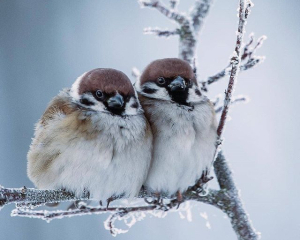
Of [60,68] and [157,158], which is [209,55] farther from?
[157,158]

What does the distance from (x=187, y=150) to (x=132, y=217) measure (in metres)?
0.40

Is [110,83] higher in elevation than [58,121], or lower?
higher

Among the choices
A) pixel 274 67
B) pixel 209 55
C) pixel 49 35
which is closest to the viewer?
pixel 209 55

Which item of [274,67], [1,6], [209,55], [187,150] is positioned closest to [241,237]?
[187,150]

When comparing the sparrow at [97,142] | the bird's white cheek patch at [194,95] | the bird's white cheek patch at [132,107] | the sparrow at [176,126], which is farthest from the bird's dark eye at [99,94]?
the bird's white cheek patch at [194,95]

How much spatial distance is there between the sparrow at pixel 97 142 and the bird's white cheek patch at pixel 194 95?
0.81 ft

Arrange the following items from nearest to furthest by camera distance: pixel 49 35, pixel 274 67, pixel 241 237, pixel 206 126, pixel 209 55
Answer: pixel 241 237, pixel 206 126, pixel 209 55, pixel 274 67, pixel 49 35

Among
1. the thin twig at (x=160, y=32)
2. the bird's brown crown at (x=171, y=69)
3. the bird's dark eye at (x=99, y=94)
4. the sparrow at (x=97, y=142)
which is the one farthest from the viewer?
the thin twig at (x=160, y=32)

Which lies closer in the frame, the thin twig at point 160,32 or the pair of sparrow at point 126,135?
the pair of sparrow at point 126,135

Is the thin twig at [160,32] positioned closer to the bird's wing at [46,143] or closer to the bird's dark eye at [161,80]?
the bird's dark eye at [161,80]

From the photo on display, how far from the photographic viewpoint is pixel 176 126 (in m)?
2.36

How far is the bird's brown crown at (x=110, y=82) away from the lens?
2.26 m

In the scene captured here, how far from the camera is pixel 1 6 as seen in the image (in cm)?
656

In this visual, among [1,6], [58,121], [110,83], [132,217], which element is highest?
A: [1,6]
